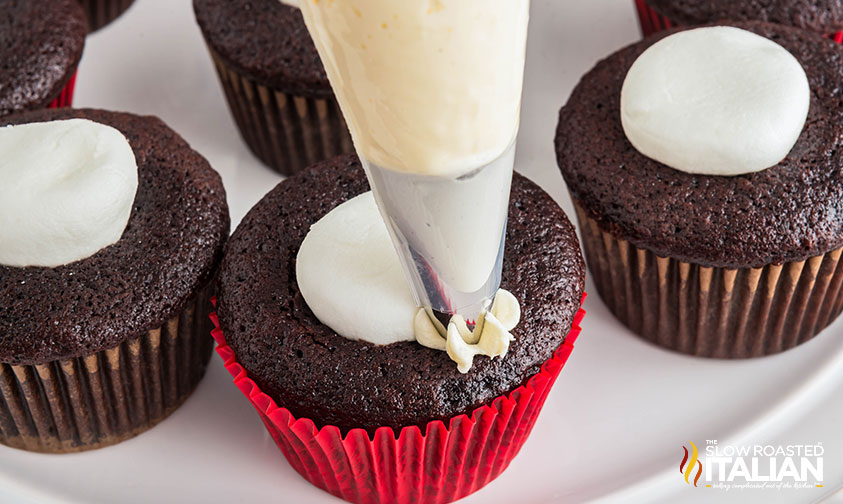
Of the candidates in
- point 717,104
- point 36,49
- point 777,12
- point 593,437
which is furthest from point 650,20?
point 36,49

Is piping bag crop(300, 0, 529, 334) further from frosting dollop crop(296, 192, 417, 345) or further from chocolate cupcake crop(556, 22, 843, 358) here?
chocolate cupcake crop(556, 22, 843, 358)

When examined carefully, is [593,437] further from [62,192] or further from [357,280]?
[62,192]

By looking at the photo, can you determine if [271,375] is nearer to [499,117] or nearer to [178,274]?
[178,274]

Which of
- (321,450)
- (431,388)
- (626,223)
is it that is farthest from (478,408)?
(626,223)

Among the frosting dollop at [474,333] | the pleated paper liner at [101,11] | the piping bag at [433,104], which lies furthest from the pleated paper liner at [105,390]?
the pleated paper liner at [101,11]

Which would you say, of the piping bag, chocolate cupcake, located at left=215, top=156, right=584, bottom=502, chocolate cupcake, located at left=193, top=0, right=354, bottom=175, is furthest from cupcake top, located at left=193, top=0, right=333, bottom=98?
the piping bag

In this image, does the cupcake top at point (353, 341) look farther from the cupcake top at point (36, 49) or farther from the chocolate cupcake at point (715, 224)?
the cupcake top at point (36, 49)
